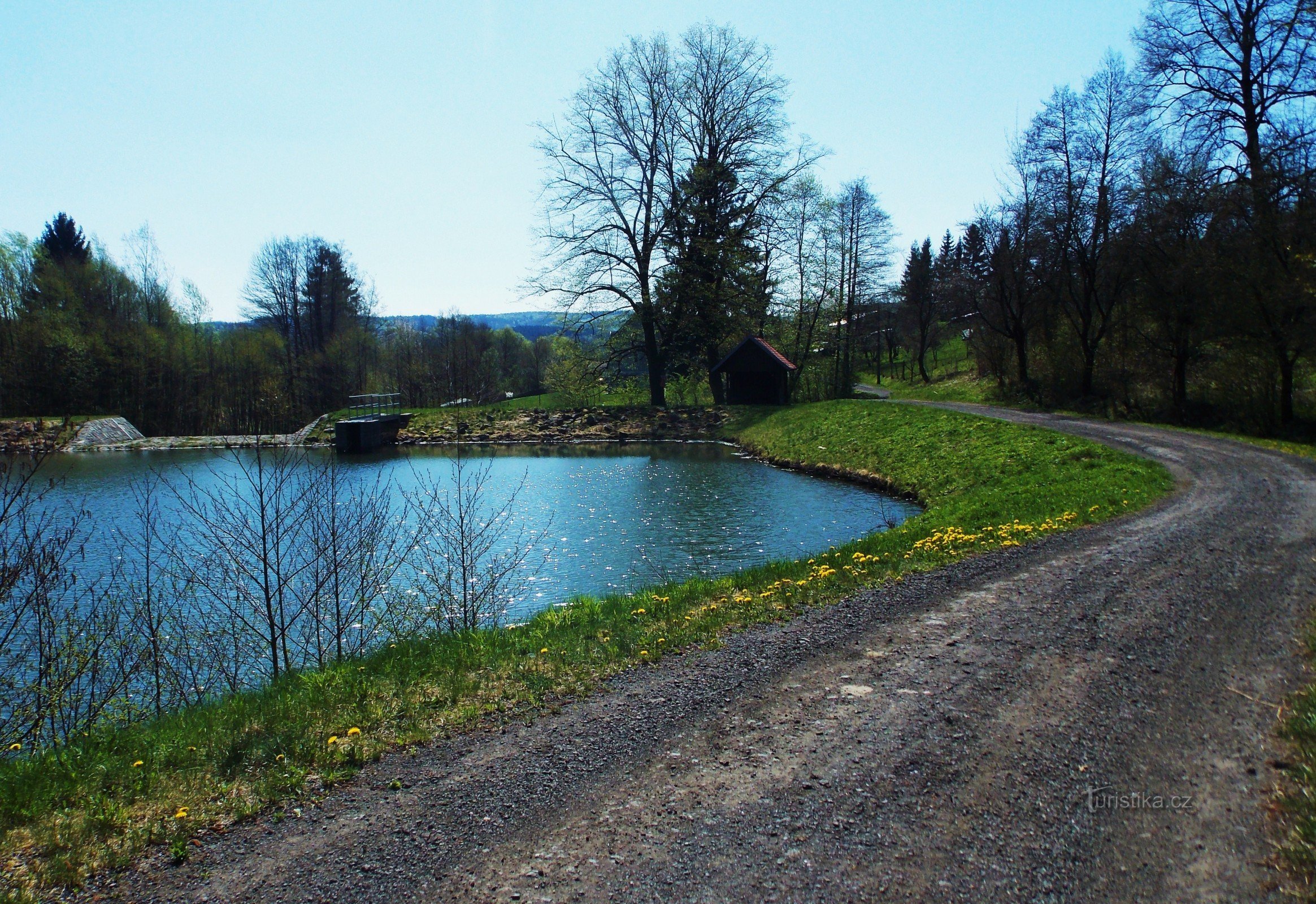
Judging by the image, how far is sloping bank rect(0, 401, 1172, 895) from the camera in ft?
13.3

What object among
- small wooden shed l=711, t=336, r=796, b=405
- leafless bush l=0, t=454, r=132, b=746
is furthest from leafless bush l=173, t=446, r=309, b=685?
small wooden shed l=711, t=336, r=796, b=405

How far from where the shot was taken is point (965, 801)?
12.9 ft

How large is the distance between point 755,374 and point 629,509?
937 inches

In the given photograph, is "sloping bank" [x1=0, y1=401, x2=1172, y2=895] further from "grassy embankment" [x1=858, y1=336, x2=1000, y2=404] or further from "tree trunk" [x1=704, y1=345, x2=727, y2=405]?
"tree trunk" [x1=704, y1=345, x2=727, y2=405]

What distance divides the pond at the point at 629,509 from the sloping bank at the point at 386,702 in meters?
2.70

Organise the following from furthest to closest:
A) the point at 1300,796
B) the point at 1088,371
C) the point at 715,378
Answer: the point at 715,378 < the point at 1088,371 < the point at 1300,796

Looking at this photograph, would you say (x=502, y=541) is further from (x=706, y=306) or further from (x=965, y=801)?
(x=706, y=306)

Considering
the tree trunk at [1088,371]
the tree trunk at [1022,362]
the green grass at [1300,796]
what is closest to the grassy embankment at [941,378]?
the tree trunk at [1022,362]

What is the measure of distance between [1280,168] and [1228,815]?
25253 millimetres

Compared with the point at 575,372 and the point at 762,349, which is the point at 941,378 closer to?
the point at 762,349

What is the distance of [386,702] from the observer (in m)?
5.79

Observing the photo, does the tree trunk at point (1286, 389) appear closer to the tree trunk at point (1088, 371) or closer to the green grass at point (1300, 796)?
the tree trunk at point (1088, 371)

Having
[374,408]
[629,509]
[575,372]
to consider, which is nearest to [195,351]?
[374,408]

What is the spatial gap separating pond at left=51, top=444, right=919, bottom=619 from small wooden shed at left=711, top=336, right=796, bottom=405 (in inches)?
390
